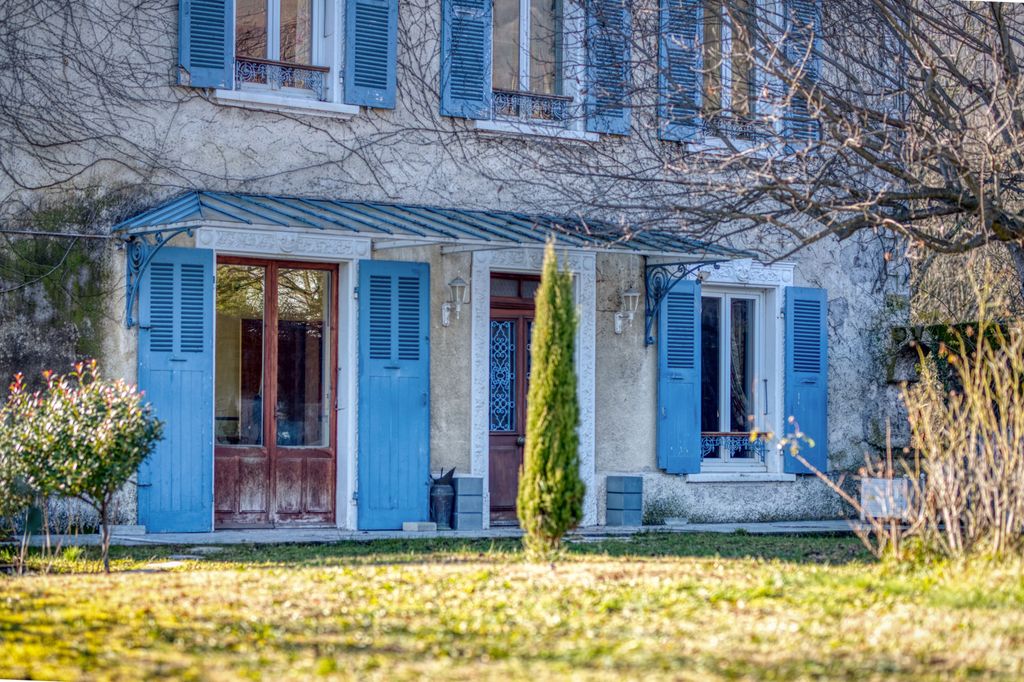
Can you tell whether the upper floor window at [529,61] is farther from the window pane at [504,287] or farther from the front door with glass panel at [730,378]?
the front door with glass panel at [730,378]

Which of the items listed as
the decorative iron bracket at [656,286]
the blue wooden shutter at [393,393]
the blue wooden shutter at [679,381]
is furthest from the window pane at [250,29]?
the blue wooden shutter at [679,381]

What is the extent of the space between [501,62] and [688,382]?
11.3 ft

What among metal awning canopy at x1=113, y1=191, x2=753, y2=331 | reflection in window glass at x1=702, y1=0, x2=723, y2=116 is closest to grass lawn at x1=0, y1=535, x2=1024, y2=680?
metal awning canopy at x1=113, y1=191, x2=753, y2=331

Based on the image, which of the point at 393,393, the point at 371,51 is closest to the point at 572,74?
the point at 371,51

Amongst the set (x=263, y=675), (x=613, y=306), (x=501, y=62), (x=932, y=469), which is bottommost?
(x=263, y=675)

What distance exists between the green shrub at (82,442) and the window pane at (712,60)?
4785 millimetres

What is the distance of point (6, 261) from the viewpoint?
10648 mm

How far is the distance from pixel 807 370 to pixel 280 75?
584cm

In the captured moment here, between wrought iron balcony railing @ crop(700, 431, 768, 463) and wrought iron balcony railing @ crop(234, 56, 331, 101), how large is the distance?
192 inches

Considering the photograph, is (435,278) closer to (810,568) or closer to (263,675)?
(810,568)

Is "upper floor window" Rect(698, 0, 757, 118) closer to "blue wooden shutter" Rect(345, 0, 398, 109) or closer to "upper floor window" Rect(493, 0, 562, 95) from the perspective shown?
"upper floor window" Rect(493, 0, 562, 95)

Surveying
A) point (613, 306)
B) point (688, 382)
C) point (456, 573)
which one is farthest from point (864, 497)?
point (456, 573)

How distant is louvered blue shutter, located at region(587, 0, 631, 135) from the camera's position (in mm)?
12565

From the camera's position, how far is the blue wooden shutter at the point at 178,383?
10.9 meters
